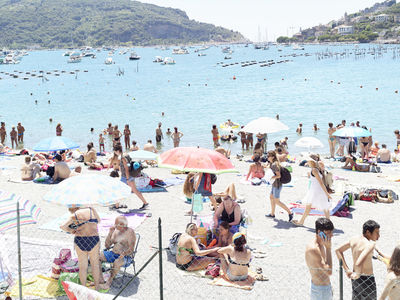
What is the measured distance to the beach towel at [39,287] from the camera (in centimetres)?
713

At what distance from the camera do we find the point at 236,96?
181 ft

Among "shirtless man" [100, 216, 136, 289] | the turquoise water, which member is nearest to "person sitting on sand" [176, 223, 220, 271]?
"shirtless man" [100, 216, 136, 289]

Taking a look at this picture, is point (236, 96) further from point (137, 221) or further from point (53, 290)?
point (53, 290)

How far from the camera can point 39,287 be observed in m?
7.32

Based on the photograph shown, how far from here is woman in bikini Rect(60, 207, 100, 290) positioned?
7172 mm

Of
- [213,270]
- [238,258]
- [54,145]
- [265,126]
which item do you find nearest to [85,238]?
[213,270]

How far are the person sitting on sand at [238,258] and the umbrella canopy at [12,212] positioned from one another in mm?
2987

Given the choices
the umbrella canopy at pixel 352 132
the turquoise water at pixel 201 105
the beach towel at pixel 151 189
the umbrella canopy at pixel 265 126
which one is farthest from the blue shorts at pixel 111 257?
the turquoise water at pixel 201 105

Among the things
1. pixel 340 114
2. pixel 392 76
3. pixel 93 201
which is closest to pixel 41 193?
pixel 93 201

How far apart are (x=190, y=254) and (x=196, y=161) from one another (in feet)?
6.51

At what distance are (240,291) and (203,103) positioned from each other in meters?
43.4

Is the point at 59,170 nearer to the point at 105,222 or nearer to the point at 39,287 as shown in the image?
the point at 105,222

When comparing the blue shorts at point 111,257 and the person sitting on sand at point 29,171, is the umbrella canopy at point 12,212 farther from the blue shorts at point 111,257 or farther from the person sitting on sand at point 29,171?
the person sitting on sand at point 29,171

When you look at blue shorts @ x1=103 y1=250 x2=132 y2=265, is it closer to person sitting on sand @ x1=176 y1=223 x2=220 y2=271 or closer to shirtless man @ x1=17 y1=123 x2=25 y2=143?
person sitting on sand @ x1=176 y1=223 x2=220 y2=271
